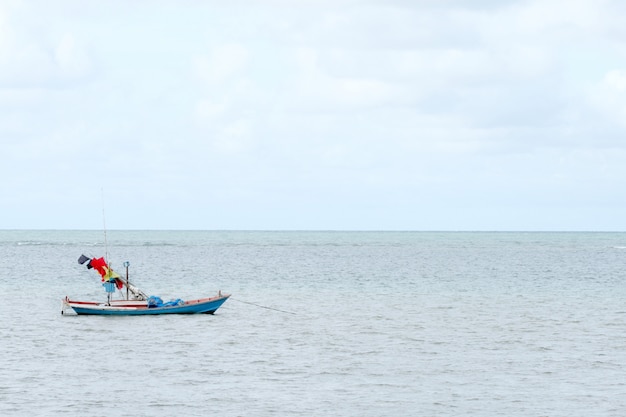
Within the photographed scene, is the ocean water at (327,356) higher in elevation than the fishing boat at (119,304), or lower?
lower

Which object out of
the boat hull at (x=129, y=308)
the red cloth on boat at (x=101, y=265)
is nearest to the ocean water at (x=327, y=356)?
the boat hull at (x=129, y=308)

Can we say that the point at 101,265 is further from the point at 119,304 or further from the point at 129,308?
the point at 129,308

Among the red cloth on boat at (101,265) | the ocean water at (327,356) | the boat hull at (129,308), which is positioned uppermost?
the red cloth on boat at (101,265)

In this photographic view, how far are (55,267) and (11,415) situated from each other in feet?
310

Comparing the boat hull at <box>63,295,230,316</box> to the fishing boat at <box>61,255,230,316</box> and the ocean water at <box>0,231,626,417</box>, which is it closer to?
the fishing boat at <box>61,255,230,316</box>

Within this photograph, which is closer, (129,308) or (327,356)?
(327,356)

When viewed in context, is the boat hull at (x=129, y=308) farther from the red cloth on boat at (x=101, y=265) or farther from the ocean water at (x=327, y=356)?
the red cloth on boat at (x=101, y=265)

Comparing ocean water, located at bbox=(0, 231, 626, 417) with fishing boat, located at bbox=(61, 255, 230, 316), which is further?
fishing boat, located at bbox=(61, 255, 230, 316)

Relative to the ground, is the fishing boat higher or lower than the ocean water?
higher

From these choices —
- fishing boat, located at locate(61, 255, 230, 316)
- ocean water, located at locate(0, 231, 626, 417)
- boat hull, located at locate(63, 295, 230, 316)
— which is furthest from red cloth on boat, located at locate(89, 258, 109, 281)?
ocean water, located at locate(0, 231, 626, 417)

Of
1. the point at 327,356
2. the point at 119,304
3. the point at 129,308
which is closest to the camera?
the point at 327,356

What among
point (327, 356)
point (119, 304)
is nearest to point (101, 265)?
point (119, 304)

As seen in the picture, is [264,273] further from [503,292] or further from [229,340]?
[229,340]

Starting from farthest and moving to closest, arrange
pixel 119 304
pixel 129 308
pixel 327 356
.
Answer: pixel 119 304
pixel 129 308
pixel 327 356
